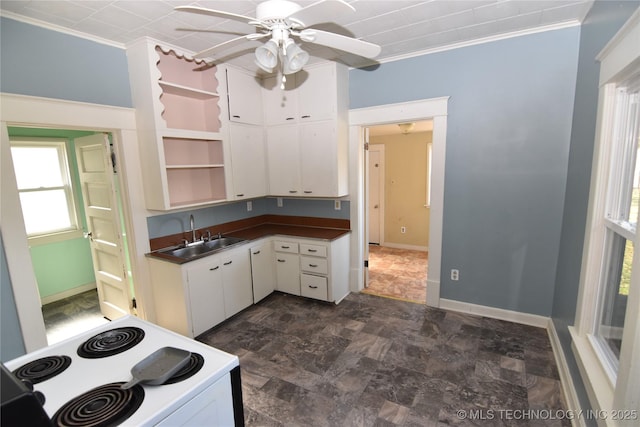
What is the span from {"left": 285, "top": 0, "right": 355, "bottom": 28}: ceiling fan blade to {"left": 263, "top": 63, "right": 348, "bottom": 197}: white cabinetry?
171 centimetres

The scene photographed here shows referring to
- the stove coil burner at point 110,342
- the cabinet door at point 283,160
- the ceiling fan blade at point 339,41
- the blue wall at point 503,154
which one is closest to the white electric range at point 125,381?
the stove coil burner at point 110,342

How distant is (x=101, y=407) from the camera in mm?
954

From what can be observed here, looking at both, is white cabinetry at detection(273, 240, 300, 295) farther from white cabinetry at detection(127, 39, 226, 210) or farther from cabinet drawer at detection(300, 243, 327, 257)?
white cabinetry at detection(127, 39, 226, 210)

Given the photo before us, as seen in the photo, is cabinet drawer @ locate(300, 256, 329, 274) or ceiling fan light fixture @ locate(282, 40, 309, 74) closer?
ceiling fan light fixture @ locate(282, 40, 309, 74)

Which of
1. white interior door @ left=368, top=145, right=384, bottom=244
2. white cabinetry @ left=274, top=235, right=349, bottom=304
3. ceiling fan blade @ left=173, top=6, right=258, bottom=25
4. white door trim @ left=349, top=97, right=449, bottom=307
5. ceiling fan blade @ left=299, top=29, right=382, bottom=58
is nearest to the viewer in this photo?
ceiling fan blade @ left=173, top=6, right=258, bottom=25

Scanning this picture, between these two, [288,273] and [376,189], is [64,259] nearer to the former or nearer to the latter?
[288,273]

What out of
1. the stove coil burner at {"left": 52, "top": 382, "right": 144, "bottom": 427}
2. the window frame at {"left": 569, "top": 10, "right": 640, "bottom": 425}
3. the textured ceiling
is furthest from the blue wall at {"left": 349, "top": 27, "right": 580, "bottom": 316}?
the stove coil burner at {"left": 52, "top": 382, "right": 144, "bottom": 427}

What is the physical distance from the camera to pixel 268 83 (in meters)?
3.69

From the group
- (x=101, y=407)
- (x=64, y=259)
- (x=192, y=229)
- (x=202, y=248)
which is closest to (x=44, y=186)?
(x=64, y=259)

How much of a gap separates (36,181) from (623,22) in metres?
Result: 5.52

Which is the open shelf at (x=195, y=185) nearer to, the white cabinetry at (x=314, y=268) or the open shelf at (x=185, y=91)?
the open shelf at (x=185, y=91)

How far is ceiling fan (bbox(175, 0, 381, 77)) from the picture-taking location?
151cm

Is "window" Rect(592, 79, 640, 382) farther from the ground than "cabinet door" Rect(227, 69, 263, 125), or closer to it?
closer to it

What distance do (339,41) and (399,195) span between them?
4.54 meters
